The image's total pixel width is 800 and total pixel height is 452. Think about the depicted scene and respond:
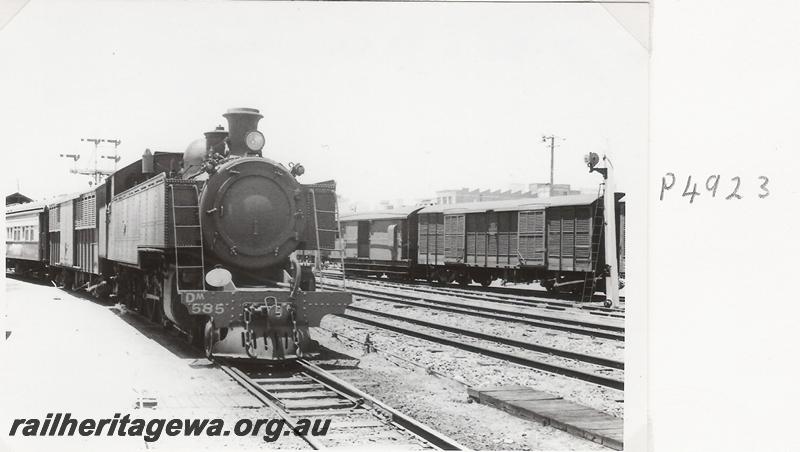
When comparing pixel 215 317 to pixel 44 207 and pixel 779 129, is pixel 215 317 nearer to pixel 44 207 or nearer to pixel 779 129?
pixel 779 129

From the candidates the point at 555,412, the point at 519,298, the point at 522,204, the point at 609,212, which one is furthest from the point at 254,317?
the point at 522,204

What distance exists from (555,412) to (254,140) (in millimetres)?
3895

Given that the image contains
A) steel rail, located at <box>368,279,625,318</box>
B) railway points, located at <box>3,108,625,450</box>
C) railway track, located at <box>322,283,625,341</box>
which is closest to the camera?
railway points, located at <box>3,108,625,450</box>

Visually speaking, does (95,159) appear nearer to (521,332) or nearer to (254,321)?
(254,321)

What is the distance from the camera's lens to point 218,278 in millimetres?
6629

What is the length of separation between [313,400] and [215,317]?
4.73ft

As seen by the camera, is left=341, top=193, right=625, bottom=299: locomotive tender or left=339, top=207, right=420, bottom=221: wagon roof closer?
left=341, top=193, right=625, bottom=299: locomotive tender

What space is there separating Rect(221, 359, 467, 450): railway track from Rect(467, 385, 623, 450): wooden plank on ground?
74cm

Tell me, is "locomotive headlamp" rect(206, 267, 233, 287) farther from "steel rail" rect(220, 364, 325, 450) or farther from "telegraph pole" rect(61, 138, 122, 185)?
"telegraph pole" rect(61, 138, 122, 185)

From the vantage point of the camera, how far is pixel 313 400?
18.4 ft

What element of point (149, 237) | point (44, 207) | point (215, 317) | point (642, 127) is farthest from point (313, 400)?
point (44, 207)

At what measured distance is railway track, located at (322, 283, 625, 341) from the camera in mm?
8531

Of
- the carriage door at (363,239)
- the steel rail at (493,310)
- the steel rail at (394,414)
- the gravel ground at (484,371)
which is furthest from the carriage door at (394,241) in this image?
the steel rail at (394,414)

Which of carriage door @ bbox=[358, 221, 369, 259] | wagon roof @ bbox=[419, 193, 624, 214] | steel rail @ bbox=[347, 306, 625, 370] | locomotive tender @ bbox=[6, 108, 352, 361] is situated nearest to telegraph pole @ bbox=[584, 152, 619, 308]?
steel rail @ bbox=[347, 306, 625, 370]
